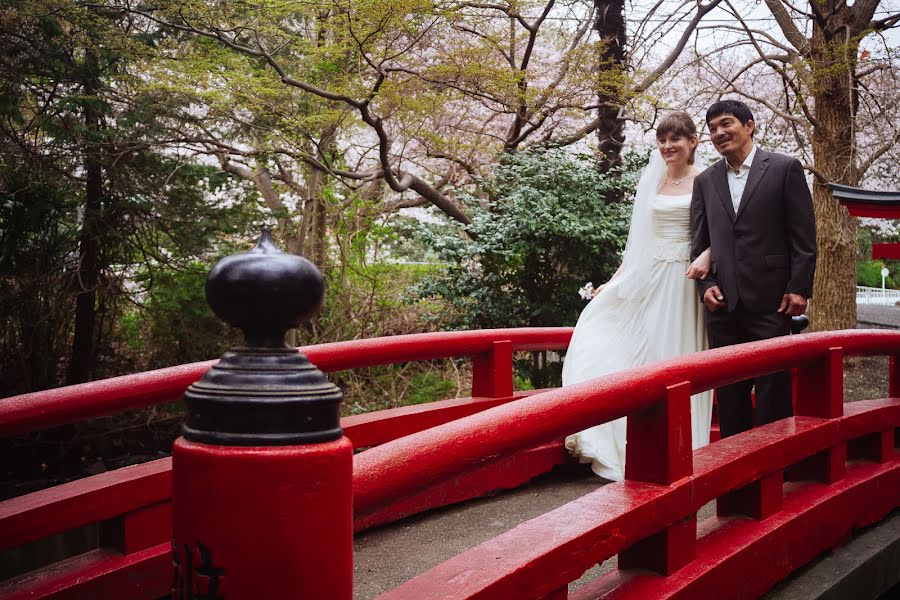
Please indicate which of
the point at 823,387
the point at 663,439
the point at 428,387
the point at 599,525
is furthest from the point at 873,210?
the point at 428,387

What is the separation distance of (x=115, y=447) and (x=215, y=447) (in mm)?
6688

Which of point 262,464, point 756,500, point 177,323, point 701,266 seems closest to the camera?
point 262,464

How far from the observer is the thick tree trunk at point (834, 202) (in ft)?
31.3

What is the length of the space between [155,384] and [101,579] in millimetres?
622

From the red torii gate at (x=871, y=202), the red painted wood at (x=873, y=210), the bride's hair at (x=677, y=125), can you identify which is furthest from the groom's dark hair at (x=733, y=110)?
the red painted wood at (x=873, y=210)

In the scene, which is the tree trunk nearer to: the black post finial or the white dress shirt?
the white dress shirt

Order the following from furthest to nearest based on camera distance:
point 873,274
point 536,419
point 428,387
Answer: point 873,274 < point 428,387 < point 536,419

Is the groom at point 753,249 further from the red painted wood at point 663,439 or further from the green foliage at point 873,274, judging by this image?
the green foliage at point 873,274

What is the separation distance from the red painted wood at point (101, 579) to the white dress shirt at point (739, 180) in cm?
281

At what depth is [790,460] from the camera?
262 centimetres

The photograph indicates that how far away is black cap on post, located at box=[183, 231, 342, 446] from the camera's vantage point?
1049mm

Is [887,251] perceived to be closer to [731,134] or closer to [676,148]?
[676,148]

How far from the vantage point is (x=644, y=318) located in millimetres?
4324

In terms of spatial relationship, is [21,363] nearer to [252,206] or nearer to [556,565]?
[252,206]
